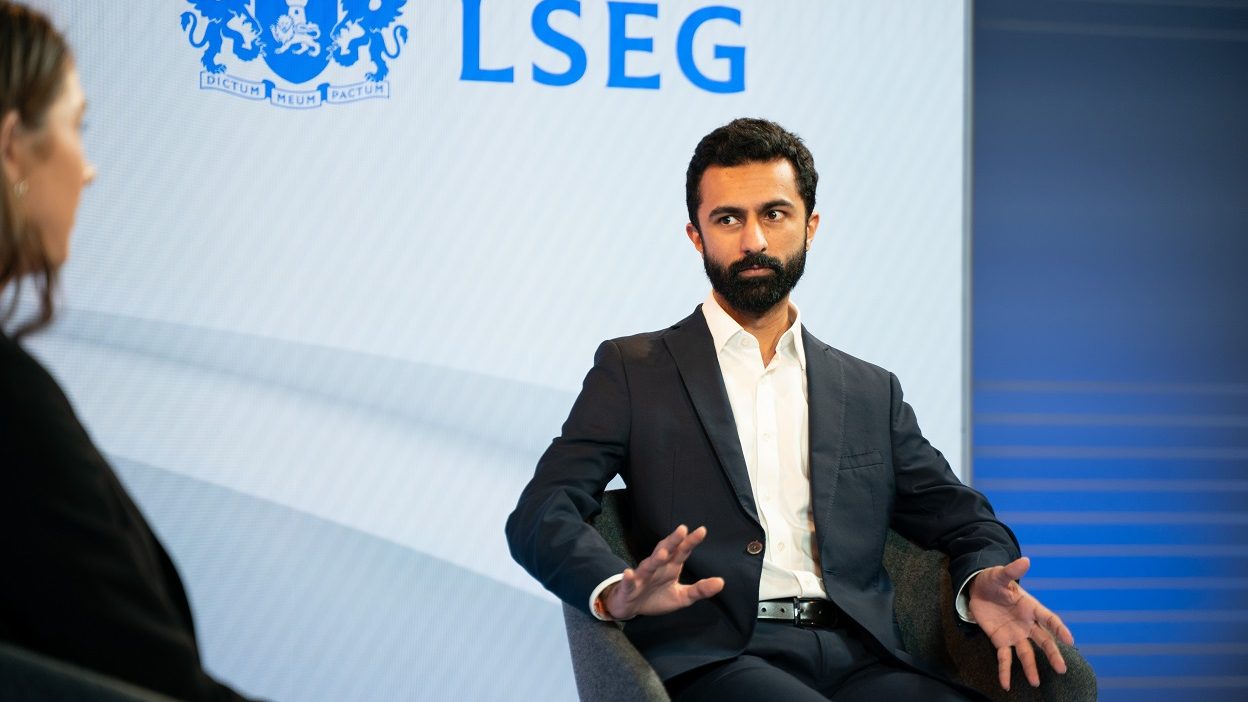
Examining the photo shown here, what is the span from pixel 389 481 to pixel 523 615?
543 millimetres

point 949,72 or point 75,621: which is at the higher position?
point 949,72

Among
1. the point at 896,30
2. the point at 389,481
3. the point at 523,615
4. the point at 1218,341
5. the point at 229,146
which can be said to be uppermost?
the point at 896,30

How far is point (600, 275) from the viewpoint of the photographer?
3.41 meters

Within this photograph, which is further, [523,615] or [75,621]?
[523,615]

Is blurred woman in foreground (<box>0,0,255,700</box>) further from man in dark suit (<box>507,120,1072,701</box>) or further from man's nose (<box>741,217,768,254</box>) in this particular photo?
man's nose (<box>741,217,768,254</box>)

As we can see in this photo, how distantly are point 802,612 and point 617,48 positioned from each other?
74.0 inches

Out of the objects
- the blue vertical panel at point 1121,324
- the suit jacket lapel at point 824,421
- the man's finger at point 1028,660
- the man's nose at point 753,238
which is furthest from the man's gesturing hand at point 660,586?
the blue vertical panel at point 1121,324

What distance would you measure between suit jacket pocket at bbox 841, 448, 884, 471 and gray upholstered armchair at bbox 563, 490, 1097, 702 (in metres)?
0.19

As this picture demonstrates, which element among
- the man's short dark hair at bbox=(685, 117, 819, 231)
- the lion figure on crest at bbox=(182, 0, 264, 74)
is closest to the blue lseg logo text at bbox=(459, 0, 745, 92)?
the lion figure on crest at bbox=(182, 0, 264, 74)

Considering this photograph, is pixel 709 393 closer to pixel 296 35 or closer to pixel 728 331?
pixel 728 331

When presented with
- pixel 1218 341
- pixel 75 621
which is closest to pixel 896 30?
pixel 1218 341

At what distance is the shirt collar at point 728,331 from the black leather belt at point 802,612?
19.8 inches

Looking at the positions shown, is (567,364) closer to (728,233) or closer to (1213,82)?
(728,233)

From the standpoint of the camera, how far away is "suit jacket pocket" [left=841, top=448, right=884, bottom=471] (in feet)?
7.72
